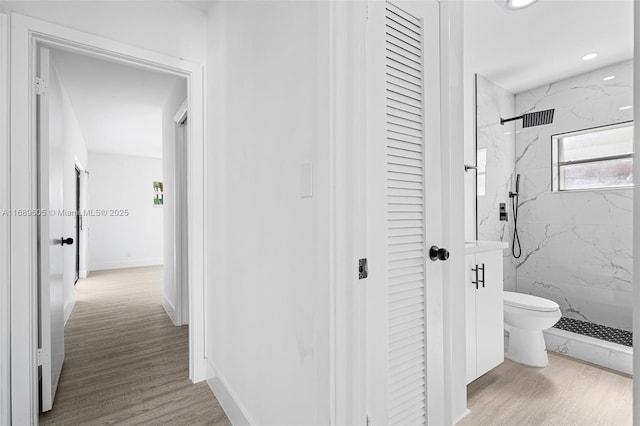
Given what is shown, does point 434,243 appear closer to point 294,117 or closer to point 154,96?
point 294,117

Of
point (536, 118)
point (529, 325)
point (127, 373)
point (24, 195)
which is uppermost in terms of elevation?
point (536, 118)

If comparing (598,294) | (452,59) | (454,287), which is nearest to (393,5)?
(452,59)

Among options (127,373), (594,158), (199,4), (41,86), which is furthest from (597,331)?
(41,86)

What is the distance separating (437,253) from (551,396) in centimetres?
148

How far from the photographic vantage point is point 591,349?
246 cm

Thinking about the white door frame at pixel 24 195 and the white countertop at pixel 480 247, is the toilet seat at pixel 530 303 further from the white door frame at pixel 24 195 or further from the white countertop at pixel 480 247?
the white door frame at pixel 24 195

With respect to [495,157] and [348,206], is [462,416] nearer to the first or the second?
[348,206]

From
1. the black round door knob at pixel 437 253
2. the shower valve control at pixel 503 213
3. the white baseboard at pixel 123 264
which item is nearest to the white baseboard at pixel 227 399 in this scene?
the black round door knob at pixel 437 253

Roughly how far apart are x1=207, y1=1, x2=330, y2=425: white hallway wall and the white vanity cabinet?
1.21m

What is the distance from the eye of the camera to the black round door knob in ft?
4.50

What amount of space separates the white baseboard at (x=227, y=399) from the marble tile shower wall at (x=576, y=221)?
3.22 meters

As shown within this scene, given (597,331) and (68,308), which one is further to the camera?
(68,308)

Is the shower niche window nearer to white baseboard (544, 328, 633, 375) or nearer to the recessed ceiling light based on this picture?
white baseboard (544, 328, 633, 375)

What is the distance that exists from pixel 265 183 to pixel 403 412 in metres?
1.09
